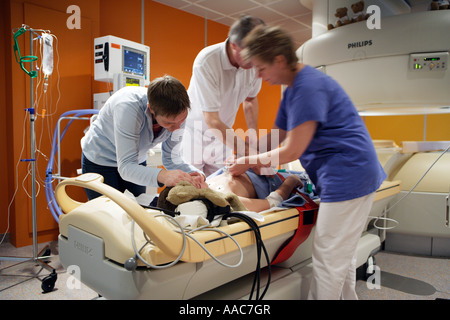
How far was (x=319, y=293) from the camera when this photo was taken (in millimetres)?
1364

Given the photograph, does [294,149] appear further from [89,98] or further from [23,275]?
[89,98]

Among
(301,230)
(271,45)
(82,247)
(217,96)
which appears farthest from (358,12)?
(82,247)

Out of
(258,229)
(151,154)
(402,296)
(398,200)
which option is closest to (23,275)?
(151,154)

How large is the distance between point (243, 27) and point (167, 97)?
1.98 feet

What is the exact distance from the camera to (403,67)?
2.06 meters

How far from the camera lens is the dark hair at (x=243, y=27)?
161cm

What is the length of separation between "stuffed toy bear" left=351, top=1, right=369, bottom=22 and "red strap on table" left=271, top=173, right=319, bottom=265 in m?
1.39

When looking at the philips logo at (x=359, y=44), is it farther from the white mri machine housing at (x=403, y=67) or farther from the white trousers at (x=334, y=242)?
the white trousers at (x=334, y=242)

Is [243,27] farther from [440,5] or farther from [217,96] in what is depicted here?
[440,5]

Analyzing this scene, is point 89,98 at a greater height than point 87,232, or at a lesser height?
greater

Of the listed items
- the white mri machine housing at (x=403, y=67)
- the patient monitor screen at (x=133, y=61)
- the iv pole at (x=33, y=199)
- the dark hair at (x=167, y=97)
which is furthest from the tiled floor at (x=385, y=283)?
the patient monitor screen at (x=133, y=61)

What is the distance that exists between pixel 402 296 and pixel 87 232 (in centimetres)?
180

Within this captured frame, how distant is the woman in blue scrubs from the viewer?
4.10ft
